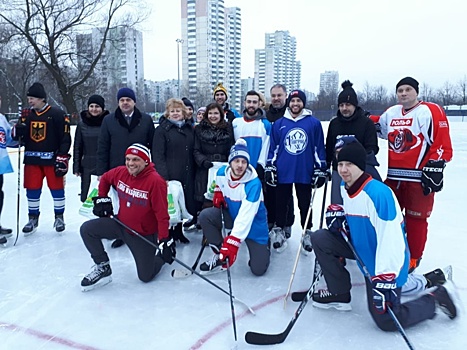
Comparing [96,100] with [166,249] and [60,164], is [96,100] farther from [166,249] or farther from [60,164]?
[166,249]

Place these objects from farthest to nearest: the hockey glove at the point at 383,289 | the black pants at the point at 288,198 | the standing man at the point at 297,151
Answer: the black pants at the point at 288,198 → the standing man at the point at 297,151 → the hockey glove at the point at 383,289

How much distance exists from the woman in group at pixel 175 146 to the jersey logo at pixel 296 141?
92 centimetres

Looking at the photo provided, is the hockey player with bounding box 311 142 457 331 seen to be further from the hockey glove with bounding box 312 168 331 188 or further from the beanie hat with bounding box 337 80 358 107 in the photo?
the beanie hat with bounding box 337 80 358 107

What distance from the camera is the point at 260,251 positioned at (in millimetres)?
3057

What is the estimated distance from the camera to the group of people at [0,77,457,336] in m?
2.27

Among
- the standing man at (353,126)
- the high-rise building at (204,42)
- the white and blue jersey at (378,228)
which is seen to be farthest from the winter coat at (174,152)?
the high-rise building at (204,42)

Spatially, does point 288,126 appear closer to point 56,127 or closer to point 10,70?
point 56,127

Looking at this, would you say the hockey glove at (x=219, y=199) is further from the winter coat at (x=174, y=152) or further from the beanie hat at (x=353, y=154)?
the beanie hat at (x=353, y=154)

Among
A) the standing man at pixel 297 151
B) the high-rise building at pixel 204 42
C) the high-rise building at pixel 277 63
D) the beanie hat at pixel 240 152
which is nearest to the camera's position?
the beanie hat at pixel 240 152

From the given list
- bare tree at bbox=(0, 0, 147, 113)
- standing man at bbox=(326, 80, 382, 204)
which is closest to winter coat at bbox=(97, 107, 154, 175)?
standing man at bbox=(326, 80, 382, 204)

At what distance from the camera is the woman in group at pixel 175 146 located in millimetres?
3492

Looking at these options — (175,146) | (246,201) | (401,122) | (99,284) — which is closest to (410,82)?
(401,122)

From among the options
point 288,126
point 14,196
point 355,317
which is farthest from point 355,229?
point 14,196

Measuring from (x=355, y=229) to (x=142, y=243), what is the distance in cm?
160
